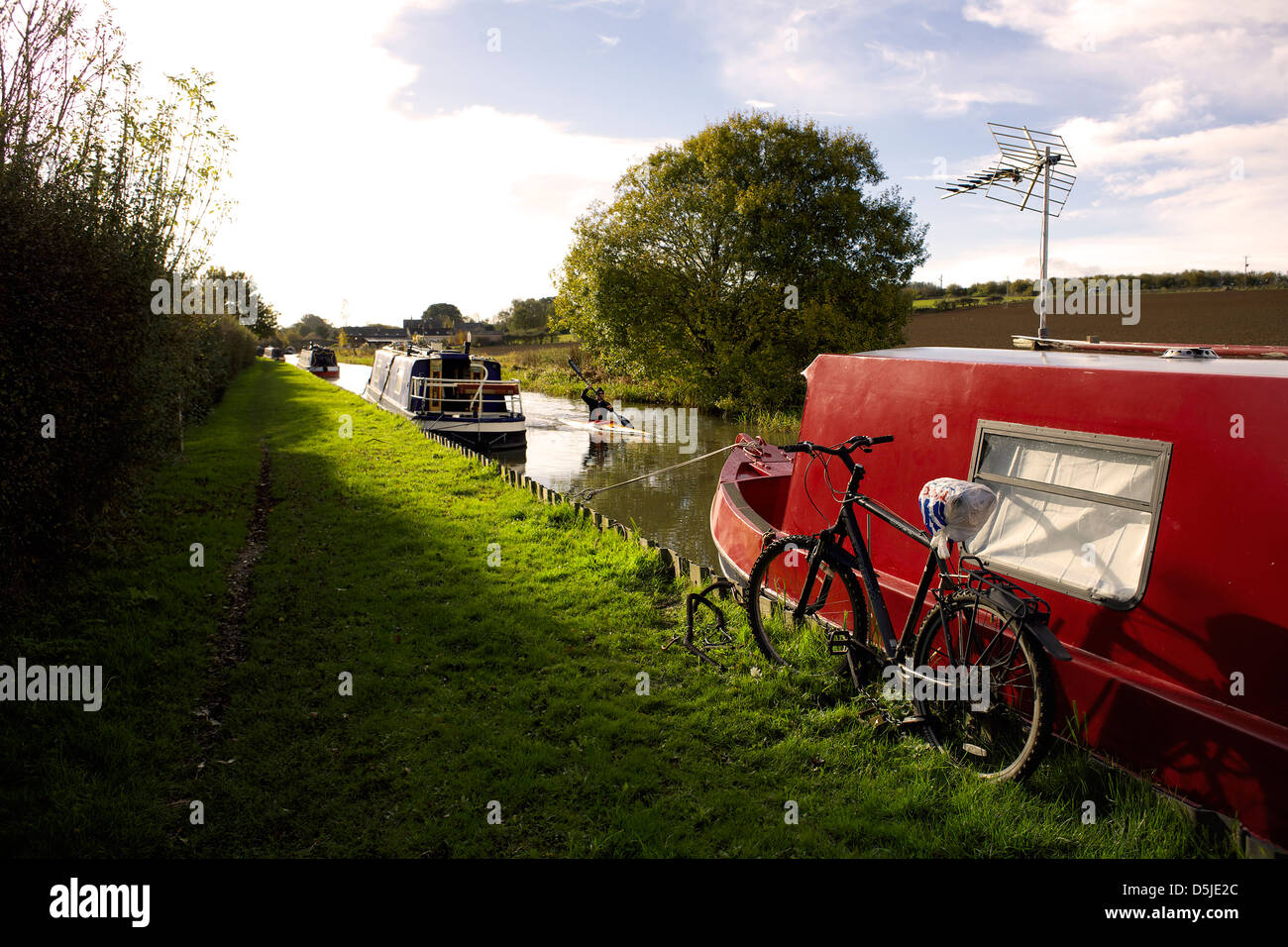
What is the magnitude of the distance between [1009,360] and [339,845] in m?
4.52

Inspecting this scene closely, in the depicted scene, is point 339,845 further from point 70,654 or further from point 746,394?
point 746,394

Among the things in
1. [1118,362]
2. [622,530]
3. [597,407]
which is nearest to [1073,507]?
[1118,362]

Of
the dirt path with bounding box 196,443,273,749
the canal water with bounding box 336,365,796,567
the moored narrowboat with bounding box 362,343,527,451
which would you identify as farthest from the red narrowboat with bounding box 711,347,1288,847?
the moored narrowboat with bounding box 362,343,527,451

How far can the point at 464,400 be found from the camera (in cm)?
1998

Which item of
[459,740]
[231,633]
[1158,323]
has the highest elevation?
[1158,323]

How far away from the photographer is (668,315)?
27141mm

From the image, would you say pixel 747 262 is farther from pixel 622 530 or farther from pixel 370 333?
pixel 370 333

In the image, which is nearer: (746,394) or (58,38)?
(58,38)

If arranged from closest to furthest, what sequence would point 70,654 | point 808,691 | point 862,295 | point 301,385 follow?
point 808,691 < point 70,654 < point 862,295 < point 301,385

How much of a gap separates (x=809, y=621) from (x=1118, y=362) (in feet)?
8.19

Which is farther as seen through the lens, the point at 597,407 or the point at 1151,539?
the point at 597,407

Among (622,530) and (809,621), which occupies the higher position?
(622,530)
